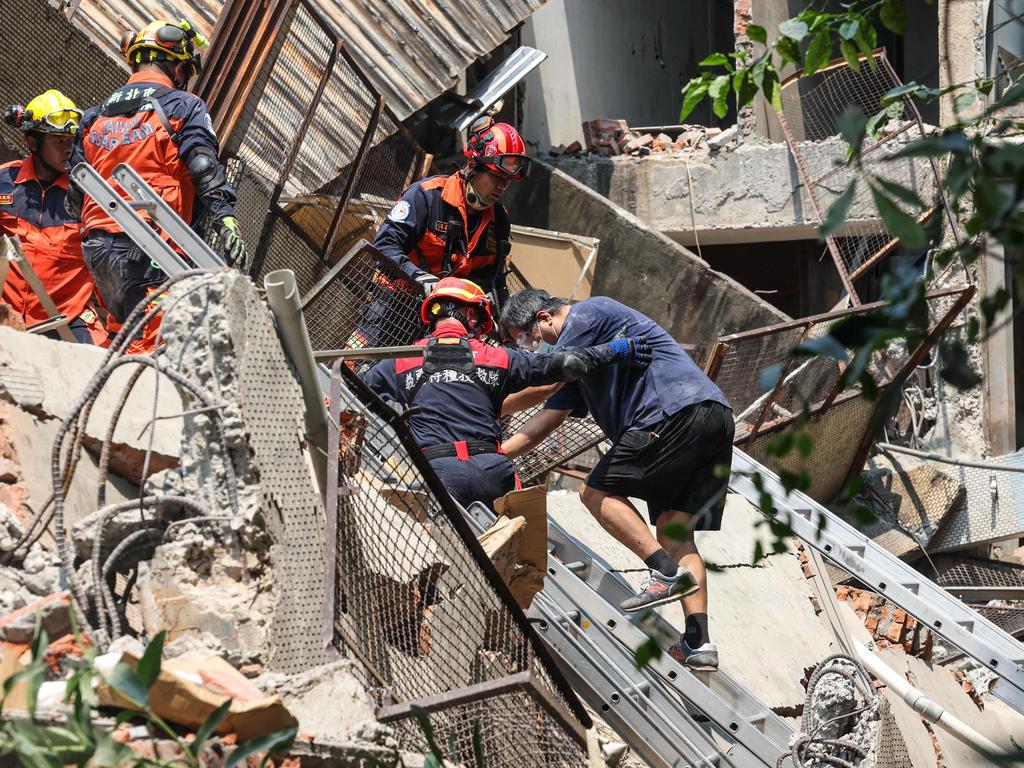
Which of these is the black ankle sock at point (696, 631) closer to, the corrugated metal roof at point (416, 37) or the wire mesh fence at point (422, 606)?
the wire mesh fence at point (422, 606)

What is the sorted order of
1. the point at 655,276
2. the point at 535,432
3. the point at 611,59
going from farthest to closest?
the point at 611,59, the point at 655,276, the point at 535,432

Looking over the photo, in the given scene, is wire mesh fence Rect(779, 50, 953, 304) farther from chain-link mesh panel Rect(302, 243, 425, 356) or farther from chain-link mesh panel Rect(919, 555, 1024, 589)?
chain-link mesh panel Rect(302, 243, 425, 356)

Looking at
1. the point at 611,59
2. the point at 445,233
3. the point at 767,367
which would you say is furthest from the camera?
the point at 611,59

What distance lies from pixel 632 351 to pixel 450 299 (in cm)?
77

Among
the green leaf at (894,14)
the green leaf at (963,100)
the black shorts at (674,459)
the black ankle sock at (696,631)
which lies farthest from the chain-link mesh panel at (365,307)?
the green leaf at (963,100)

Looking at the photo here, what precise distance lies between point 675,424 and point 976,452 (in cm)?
625

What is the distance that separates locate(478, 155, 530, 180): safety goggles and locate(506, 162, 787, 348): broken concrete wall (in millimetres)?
3568

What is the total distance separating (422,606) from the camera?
11.6 ft

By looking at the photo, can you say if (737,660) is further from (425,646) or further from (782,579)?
(425,646)

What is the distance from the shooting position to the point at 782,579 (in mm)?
7406

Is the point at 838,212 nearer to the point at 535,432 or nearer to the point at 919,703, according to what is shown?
the point at 535,432

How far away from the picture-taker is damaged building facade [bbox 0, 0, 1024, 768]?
312 cm

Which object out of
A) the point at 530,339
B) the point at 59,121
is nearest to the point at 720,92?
the point at 530,339

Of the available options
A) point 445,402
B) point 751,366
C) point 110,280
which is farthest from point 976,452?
point 110,280
